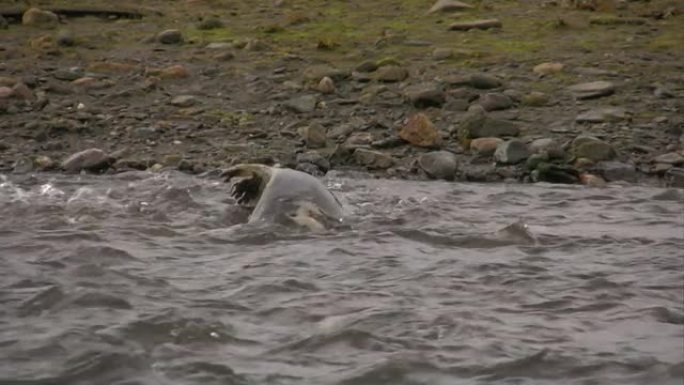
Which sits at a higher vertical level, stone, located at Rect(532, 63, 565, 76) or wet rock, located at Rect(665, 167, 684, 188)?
stone, located at Rect(532, 63, 565, 76)

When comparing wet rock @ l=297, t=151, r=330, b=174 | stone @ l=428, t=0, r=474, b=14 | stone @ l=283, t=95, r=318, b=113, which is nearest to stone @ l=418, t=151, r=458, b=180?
wet rock @ l=297, t=151, r=330, b=174

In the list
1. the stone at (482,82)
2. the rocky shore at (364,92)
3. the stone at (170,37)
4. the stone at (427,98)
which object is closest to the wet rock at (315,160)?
the rocky shore at (364,92)

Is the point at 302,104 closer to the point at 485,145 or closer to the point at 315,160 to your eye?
the point at 315,160

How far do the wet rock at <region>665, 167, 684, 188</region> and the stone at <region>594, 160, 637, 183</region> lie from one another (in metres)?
0.23

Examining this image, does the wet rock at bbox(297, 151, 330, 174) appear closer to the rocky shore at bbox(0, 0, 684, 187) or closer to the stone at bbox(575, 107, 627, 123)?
the rocky shore at bbox(0, 0, 684, 187)

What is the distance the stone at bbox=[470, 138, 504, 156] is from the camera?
29.3 ft

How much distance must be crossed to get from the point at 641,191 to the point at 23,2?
30.7ft

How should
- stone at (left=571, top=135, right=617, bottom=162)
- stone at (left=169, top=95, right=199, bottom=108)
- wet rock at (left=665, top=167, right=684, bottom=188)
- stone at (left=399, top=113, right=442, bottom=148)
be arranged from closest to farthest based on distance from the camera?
wet rock at (left=665, top=167, right=684, bottom=188), stone at (left=571, top=135, right=617, bottom=162), stone at (left=399, top=113, right=442, bottom=148), stone at (left=169, top=95, right=199, bottom=108)

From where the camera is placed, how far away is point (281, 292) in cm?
548

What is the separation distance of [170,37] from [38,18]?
6.59 ft

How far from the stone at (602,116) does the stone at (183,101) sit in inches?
129

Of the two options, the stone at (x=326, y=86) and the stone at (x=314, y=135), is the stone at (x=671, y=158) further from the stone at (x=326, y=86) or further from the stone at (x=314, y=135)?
the stone at (x=326, y=86)

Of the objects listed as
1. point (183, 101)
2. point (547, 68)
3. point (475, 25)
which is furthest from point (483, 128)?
point (475, 25)

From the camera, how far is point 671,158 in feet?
28.2
